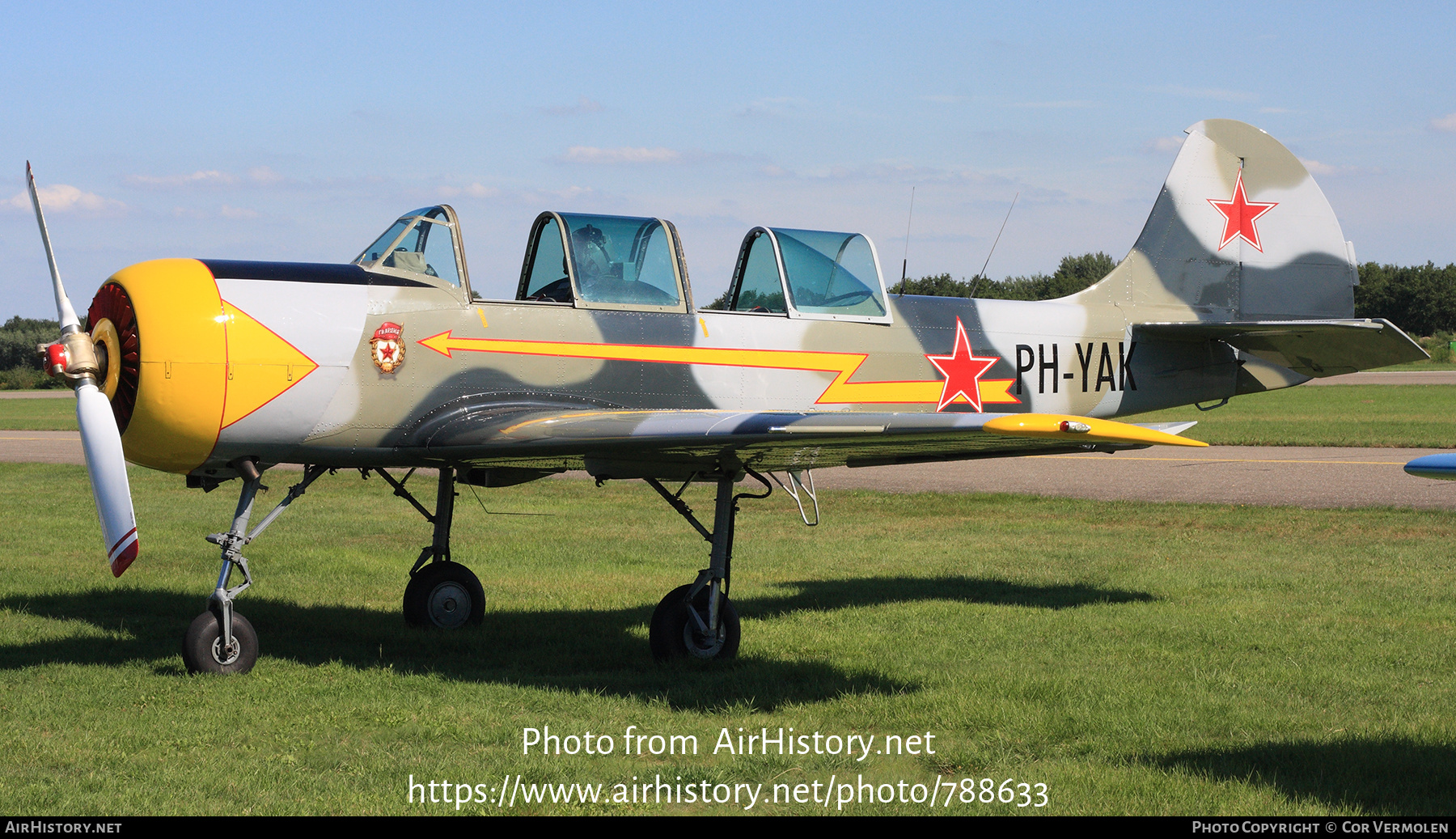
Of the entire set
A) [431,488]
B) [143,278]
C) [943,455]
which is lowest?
[431,488]

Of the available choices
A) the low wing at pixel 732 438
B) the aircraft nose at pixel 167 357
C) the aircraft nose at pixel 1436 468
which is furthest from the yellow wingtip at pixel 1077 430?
the aircraft nose at pixel 167 357

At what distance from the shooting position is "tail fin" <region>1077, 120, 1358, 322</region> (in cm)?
1081

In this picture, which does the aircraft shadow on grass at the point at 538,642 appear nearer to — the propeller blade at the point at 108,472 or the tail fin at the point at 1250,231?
the propeller blade at the point at 108,472

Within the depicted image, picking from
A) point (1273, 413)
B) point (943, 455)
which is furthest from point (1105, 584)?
point (1273, 413)

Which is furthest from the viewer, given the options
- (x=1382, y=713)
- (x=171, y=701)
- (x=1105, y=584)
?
(x=1105, y=584)

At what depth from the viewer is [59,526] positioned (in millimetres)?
13789

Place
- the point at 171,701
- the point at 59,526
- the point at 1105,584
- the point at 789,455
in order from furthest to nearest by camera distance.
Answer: the point at 59,526 < the point at 1105,584 < the point at 789,455 < the point at 171,701

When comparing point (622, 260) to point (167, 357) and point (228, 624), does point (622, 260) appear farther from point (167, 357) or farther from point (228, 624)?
point (228, 624)

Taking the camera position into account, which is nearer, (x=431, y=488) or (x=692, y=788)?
(x=692, y=788)

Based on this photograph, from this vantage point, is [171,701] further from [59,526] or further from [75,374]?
[59,526]

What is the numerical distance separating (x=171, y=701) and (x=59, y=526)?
28.8 ft

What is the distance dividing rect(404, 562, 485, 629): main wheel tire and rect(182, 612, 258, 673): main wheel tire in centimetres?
160

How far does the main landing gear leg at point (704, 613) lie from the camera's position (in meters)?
7.43

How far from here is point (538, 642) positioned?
8.11m
